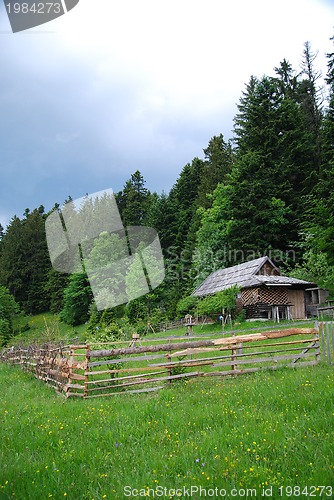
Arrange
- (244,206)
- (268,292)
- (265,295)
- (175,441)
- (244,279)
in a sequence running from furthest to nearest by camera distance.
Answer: (244,206), (244,279), (268,292), (265,295), (175,441)

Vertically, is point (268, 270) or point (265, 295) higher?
point (268, 270)

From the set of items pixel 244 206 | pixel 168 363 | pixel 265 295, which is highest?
pixel 244 206

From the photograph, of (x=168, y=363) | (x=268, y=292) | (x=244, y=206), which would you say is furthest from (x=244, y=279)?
(x=168, y=363)

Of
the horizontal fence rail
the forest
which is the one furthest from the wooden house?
the horizontal fence rail

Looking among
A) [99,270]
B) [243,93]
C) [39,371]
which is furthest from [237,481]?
[243,93]

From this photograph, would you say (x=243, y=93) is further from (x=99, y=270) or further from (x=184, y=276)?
(x=99, y=270)

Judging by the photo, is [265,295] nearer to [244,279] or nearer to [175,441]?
[244,279]

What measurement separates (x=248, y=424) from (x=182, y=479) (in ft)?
6.06

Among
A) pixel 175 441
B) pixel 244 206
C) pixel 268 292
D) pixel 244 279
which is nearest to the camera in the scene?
pixel 175 441

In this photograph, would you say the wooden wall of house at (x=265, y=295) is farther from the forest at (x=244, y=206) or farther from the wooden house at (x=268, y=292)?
the forest at (x=244, y=206)

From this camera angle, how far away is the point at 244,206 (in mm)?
43875

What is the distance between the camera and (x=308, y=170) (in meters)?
45.8

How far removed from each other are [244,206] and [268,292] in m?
14.8

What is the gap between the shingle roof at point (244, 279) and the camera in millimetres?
30609
